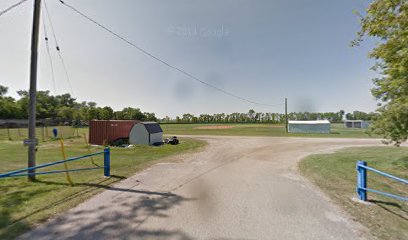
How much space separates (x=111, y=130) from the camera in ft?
55.6

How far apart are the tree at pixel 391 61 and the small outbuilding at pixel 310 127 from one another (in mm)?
26712

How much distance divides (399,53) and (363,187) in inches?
191

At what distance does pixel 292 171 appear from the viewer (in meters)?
7.55

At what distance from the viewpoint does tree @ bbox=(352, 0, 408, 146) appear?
575 centimetres

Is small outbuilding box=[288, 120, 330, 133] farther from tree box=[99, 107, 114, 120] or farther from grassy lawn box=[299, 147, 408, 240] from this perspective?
tree box=[99, 107, 114, 120]

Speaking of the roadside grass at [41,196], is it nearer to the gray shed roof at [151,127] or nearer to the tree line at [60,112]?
the gray shed roof at [151,127]

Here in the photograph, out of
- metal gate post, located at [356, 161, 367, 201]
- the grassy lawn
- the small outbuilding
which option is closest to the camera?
the grassy lawn

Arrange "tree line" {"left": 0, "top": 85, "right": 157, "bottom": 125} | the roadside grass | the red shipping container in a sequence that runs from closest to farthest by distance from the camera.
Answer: the roadside grass
the red shipping container
"tree line" {"left": 0, "top": 85, "right": 157, "bottom": 125}

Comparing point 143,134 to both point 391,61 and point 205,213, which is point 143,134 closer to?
point 205,213

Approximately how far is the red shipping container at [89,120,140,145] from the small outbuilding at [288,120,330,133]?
2758cm

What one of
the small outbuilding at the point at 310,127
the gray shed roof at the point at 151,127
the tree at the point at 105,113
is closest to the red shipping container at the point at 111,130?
the gray shed roof at the point at 151,127

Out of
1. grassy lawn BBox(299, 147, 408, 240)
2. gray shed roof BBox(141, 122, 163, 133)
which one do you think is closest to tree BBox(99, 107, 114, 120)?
gray shed roof BBox(141, 122, 163, 133)

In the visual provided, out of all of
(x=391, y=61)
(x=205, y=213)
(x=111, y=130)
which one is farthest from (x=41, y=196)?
(x=111, y=130)

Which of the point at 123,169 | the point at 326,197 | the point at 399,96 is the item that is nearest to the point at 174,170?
the point at 123,169
